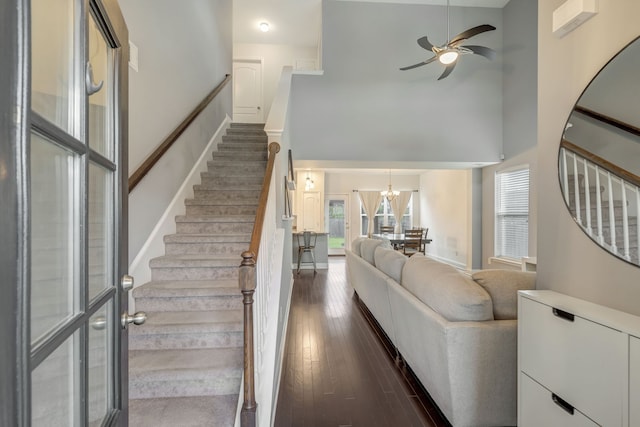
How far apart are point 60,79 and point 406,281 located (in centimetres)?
237

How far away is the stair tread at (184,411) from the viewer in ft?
5.10

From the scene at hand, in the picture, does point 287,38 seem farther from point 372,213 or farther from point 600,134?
point 600,134

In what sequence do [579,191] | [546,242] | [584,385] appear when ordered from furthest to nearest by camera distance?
1. [546,242]
2. [579,191]
3. [584,385]

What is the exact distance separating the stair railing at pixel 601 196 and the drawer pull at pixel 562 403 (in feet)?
2.06

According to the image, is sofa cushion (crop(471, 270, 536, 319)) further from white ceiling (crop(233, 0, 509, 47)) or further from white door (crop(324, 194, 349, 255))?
white door (crop(324, 194, 349, 255))

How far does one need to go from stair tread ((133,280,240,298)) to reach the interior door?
1323mm

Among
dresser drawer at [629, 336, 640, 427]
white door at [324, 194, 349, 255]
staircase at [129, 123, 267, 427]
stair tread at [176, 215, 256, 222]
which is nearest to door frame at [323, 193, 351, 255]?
white door at [324, 194, 349, 255]

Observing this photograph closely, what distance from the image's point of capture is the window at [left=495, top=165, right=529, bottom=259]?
5004mm

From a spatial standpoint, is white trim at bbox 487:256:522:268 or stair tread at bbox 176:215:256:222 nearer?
stair tread at bbox 176:215:256:222

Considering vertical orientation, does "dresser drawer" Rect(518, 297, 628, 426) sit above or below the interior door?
below

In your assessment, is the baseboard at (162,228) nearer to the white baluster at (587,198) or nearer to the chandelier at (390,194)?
the white baluster at (587,198)

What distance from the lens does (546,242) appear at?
160 centimetres

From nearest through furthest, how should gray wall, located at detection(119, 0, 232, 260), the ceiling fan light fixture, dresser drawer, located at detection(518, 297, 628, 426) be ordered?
dresser drawer, located at detection(518, 297, 628, 426), gray wall, located at detection(119, 0, 232, 260), the ceiling fan light fixture

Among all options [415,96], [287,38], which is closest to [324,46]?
[415,96]
